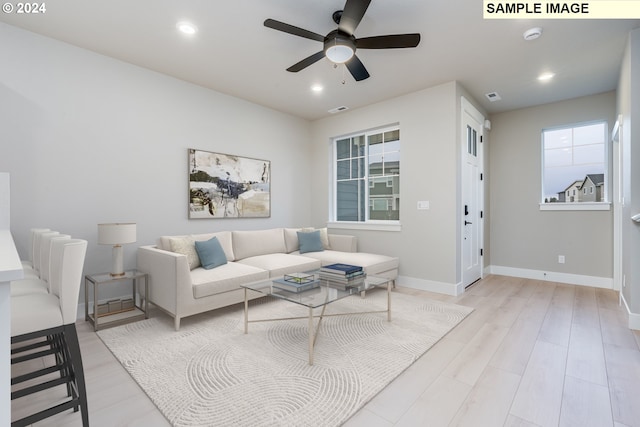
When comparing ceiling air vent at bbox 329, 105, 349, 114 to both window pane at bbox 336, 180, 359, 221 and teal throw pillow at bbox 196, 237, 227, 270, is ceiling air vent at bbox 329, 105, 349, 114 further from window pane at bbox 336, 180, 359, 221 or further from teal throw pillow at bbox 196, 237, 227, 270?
teal throw pillow at bbox 196, 237, 227, 270

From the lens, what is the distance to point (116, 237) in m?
2.78

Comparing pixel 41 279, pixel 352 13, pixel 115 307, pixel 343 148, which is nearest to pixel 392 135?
pixel 343 148

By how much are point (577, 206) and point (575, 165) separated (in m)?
0.61

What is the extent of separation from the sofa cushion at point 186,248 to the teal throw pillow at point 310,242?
1.54 m

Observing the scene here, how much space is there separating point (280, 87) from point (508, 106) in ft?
11.5

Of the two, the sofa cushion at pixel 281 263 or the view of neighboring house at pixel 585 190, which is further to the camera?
the view of neighboring house at pixel 585 190

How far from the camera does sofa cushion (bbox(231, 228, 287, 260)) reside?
3.88 metres

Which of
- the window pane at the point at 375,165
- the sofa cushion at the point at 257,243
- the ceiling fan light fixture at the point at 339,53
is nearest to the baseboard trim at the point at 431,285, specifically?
the window pane at the point at 375,165

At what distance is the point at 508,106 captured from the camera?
462 cm

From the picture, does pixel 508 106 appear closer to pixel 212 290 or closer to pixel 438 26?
pixel 438 26

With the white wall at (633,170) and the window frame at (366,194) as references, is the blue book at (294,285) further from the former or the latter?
the white wall at (633,170)

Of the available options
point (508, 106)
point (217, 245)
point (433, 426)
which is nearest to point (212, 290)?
point (217, 245)

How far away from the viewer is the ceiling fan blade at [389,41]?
7.41 ft

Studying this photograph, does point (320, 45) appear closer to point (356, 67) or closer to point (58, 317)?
point (356, 67)
